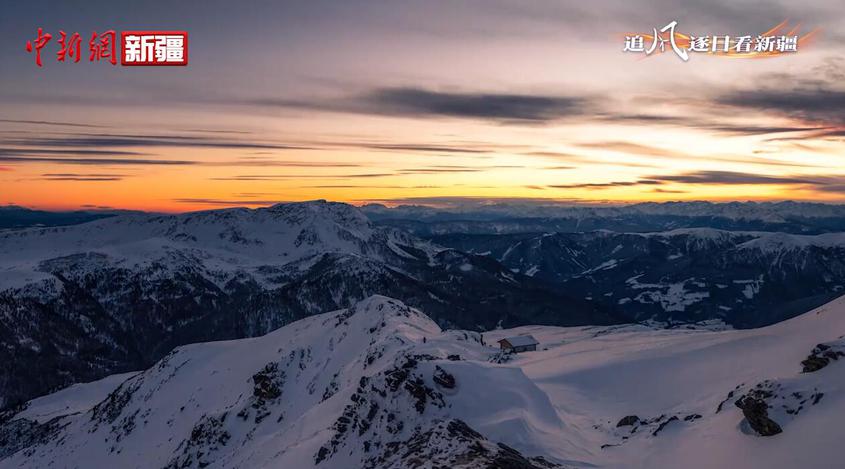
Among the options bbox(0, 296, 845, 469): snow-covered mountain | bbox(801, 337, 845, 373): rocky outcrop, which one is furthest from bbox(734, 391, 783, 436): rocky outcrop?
bbox(801, 337, 845, 373): rocky outcrop

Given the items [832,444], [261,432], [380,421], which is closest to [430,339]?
[261,432]

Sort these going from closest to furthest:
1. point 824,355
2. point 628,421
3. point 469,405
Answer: point 824,355, point 469,405, point 628,421

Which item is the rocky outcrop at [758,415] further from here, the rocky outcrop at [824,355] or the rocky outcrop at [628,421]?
the rocky outcrop at [628,421]

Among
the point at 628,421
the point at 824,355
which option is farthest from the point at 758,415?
the point at 628,421

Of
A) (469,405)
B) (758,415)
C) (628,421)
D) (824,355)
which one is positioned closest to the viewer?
(758,415)

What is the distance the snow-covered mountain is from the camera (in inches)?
1288

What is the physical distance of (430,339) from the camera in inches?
3061

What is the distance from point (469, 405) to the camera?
146 feet

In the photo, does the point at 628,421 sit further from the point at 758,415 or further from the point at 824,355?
the point at 824,355

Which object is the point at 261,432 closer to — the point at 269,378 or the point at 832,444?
the point at 269,378

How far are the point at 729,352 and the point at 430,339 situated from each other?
38792mm

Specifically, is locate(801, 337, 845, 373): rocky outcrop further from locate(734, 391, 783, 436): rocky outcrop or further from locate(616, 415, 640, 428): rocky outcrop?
locate(616, 415, 640, 428): rocky outcrop

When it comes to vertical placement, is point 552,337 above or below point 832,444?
below

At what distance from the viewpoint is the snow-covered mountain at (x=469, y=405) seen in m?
32.7
